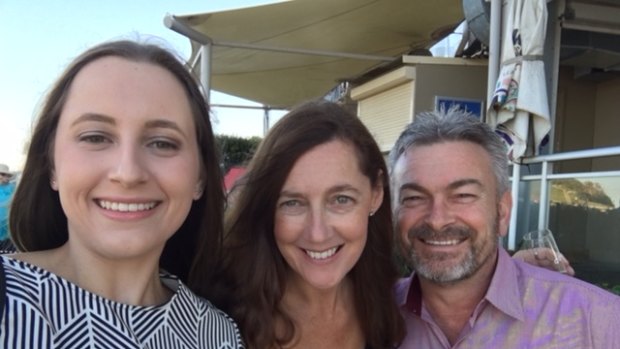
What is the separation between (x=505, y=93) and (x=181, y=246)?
307cm

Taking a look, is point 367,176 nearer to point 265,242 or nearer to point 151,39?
point 265,242

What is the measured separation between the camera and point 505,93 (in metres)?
4.05

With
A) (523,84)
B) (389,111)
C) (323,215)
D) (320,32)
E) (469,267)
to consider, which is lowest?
(469,267)

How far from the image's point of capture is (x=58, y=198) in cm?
154

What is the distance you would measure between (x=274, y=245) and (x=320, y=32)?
17.6ft

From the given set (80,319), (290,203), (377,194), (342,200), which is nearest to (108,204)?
(80,319)

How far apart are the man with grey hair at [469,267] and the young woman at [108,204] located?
89 cm

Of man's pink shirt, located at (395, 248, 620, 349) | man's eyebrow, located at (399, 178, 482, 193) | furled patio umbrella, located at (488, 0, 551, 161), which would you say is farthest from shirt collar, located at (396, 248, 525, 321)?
furled patio umbrella, located at (488, 0, 551, 161)

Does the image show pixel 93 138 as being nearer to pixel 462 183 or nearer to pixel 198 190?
pixel 198 190

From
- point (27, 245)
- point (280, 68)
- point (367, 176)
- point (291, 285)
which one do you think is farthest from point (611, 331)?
point (280, 68)

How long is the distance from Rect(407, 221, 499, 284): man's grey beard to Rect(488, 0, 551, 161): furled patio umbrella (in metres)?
2.24

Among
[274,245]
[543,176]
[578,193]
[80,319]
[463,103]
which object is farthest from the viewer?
[463,103]

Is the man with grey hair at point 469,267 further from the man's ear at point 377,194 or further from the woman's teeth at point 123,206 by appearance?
the woman's teeth at point 123,206

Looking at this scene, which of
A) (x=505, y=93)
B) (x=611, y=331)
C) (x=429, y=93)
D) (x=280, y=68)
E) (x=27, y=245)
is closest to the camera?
(x=27, y=245)
